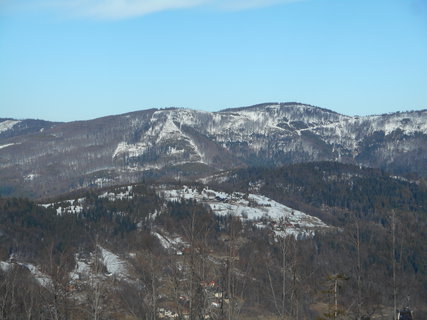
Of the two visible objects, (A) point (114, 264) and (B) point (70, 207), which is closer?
(A) point (114, 264)

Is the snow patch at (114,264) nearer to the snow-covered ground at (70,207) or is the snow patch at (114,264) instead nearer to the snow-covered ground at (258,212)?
the snow-covered ground at (70,207)

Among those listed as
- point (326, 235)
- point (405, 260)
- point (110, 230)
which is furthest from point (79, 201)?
point (405, 260)

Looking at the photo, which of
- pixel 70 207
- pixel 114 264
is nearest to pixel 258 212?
pixel 70 207

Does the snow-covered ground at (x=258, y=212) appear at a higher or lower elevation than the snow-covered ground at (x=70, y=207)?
lower

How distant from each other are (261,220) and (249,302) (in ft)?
305

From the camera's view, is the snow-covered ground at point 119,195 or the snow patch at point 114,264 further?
the snow-covered ground at point 119,195

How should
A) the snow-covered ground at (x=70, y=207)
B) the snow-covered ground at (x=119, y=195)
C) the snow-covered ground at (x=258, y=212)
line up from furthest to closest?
the snow-covered ground at (x=119, y=195), the snow-covered ground at (x=258, y=212), the snow-covered ground at (x=70, y=207)

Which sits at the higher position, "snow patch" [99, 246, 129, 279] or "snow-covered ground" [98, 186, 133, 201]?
"snow-covered ground" [98, 186, 133, 201]

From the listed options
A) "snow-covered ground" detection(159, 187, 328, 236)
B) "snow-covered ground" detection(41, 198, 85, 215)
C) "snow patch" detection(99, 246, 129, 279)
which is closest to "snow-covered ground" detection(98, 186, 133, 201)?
"snow-covered ground" detection(41, 198, 85, 215)

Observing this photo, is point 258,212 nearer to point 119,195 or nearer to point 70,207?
point 119,195

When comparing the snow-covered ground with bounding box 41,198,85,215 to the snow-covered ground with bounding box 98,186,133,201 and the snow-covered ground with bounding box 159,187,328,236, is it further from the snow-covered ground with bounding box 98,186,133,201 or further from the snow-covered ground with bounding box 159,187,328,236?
the snow-covered ground with bounding box 159,187,328,236

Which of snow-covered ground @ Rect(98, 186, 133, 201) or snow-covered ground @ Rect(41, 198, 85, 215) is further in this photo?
snow-covered ground @ Rect(98, 186, 133, 201)

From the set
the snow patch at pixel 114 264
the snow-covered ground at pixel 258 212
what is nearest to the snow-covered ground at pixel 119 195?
the snow-covered ground at pixel 258 212

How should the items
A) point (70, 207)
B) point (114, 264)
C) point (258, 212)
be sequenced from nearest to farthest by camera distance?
point (114, 264) < point (70, 207) < point (258, 212)
